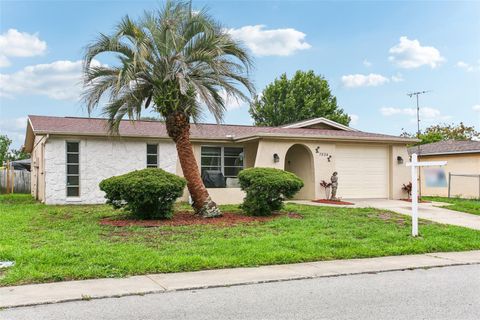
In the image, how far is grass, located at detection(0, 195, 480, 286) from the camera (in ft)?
23.5

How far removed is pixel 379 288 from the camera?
6.23 meters

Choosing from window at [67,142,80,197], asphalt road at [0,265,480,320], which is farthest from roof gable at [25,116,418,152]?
asphalt road at [0,265,480,320]

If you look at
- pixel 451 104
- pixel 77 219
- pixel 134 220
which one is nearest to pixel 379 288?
pixel 134 220

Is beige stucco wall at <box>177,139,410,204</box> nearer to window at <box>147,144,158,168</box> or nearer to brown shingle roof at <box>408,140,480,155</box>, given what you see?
window at <box>147,144,158,168</box>

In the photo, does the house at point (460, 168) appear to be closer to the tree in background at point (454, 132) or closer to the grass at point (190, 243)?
the grass at point (190, 243)

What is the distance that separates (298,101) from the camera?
4159cm

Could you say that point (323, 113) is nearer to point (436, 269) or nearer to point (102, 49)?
point (102, 49)

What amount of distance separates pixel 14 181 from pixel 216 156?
15.2 m

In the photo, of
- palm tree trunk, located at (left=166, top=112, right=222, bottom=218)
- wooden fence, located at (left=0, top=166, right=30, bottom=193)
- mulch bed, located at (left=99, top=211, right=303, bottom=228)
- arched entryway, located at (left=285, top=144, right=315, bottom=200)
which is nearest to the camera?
mulch bed, located at (left=99, top=211, right=303, bottom=228)

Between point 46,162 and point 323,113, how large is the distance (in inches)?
1119

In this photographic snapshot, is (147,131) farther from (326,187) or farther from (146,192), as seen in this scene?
(326,187)

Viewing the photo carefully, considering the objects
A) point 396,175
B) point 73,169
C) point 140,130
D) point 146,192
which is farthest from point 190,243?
point 396,175

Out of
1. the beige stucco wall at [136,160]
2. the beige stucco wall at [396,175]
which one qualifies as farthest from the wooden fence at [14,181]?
the beige stucco wall at [396,175]

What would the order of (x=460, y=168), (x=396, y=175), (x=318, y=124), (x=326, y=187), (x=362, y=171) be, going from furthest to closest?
(x=460, y=168) → (x=318, y=124) → (x=396, y=175) → (x=362, y=171) → (x=326, y=187)
